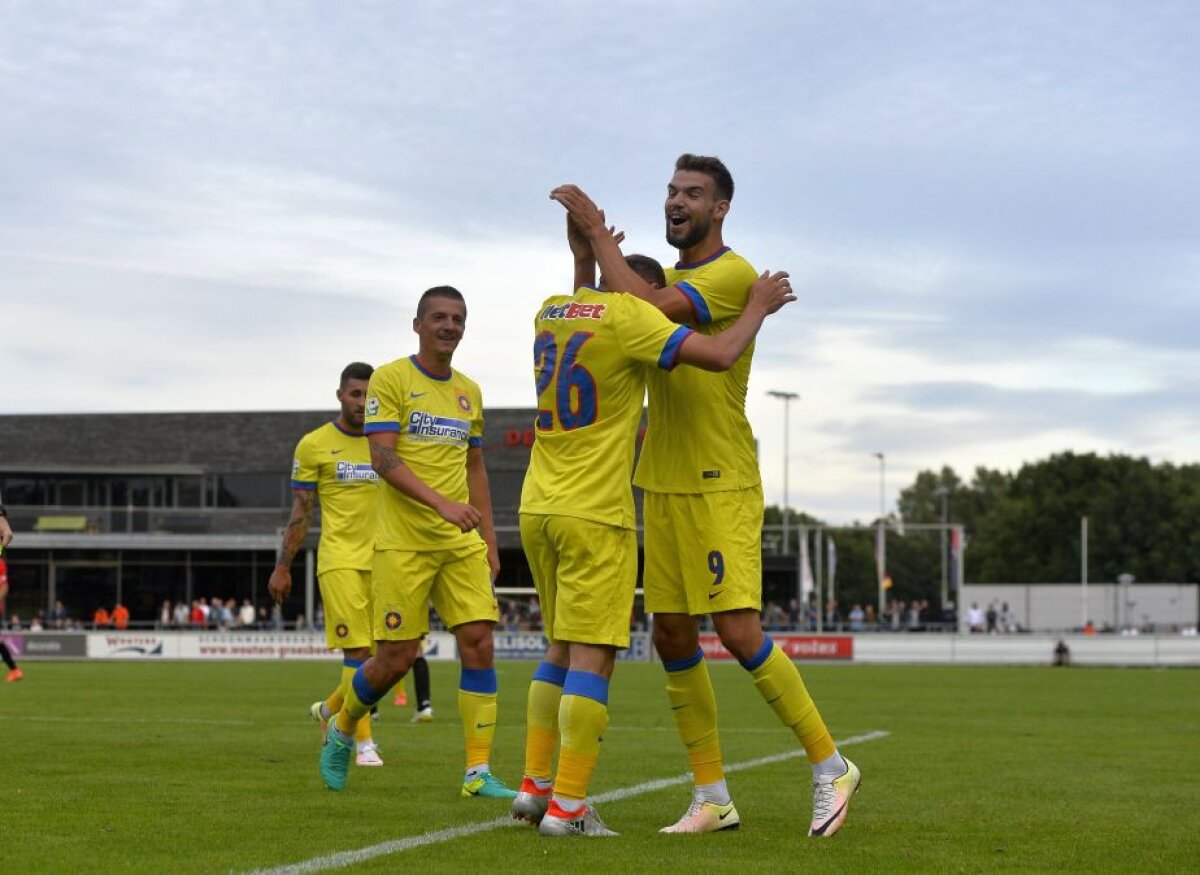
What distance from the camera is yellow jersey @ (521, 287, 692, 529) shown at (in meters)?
6.97

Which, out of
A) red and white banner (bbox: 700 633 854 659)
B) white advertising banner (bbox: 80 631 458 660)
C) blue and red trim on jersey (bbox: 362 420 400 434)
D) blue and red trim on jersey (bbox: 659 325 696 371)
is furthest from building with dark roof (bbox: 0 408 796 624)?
blue and red trim on jersey (bbox: 659 325 696 371)

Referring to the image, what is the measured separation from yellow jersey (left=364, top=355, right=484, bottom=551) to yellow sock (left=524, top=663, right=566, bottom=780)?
63.6 inches

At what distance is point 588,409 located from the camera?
7.05 metres

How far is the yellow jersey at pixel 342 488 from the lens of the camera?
1164 cm

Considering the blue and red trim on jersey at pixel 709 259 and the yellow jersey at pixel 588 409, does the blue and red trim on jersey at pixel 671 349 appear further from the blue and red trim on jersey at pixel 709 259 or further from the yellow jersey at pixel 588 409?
the blue and red trim on jersey at pixel 709 259

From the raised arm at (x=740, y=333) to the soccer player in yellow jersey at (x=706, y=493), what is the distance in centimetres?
18

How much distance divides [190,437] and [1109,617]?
40704 millimetres

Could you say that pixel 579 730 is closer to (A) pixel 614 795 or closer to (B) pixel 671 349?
(B) pixel 671 349

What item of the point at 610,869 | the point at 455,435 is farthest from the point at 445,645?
the point at 610,869

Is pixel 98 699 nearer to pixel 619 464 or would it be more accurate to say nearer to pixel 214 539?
pixel 619 464

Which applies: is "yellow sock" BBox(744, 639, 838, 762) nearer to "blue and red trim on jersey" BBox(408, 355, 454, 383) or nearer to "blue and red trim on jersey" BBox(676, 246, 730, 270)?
"blue and red trim on jersey" BBox(676, 246, 730, 270)

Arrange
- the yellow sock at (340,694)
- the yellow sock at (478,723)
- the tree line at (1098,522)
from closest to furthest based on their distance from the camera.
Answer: the yellow sock at (478,723) < the yellow sock at (340,694) < the tree line at (1098,522)

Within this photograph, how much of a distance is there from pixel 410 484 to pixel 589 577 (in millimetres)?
1687

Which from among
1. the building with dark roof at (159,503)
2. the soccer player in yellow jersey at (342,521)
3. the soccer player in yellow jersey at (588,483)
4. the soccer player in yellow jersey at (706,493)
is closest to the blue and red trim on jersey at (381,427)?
the soccer player in yellow jersey at (588,483)
